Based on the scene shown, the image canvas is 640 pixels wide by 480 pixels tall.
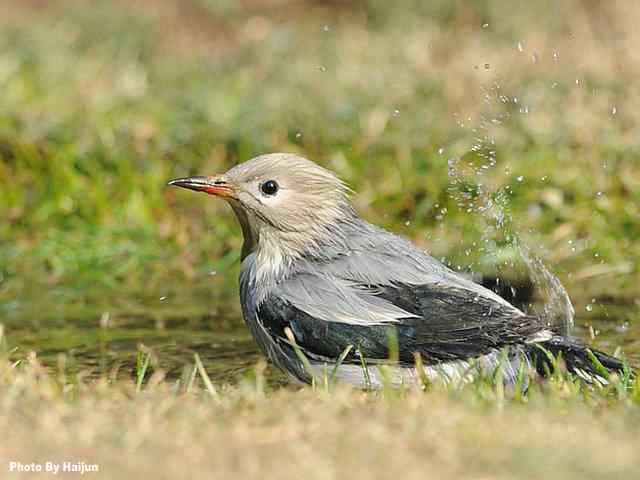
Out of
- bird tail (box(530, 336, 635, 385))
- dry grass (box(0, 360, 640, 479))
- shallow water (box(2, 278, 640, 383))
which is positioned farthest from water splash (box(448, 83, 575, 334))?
dry grass (box(0, 360, 640, 479))

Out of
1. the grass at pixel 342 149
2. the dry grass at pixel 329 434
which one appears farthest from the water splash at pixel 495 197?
the dry grass at pixel 329 434

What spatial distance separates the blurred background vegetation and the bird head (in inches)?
52.7

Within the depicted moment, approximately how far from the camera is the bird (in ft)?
13.0

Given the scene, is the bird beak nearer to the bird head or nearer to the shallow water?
the bird head

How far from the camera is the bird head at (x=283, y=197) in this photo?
4434mm

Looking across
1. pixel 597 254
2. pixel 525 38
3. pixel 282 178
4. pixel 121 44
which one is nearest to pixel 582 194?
pixel 597 254

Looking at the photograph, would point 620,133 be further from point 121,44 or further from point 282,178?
point 121,44

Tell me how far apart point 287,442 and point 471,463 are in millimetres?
469

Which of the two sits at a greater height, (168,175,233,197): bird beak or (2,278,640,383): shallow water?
(168,175,233,197): bird beak

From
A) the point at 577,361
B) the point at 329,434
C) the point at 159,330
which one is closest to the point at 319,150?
the point at 159,330

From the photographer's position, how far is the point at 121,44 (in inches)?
421

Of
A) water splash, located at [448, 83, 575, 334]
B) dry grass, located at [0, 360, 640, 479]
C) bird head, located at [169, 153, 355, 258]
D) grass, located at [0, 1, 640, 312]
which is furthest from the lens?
grass, located at [0, 1, 640, 312]

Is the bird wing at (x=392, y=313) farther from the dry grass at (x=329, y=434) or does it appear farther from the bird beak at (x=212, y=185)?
the bird beak at (x=212, y=185)

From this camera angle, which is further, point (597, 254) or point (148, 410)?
point (597, 254)
